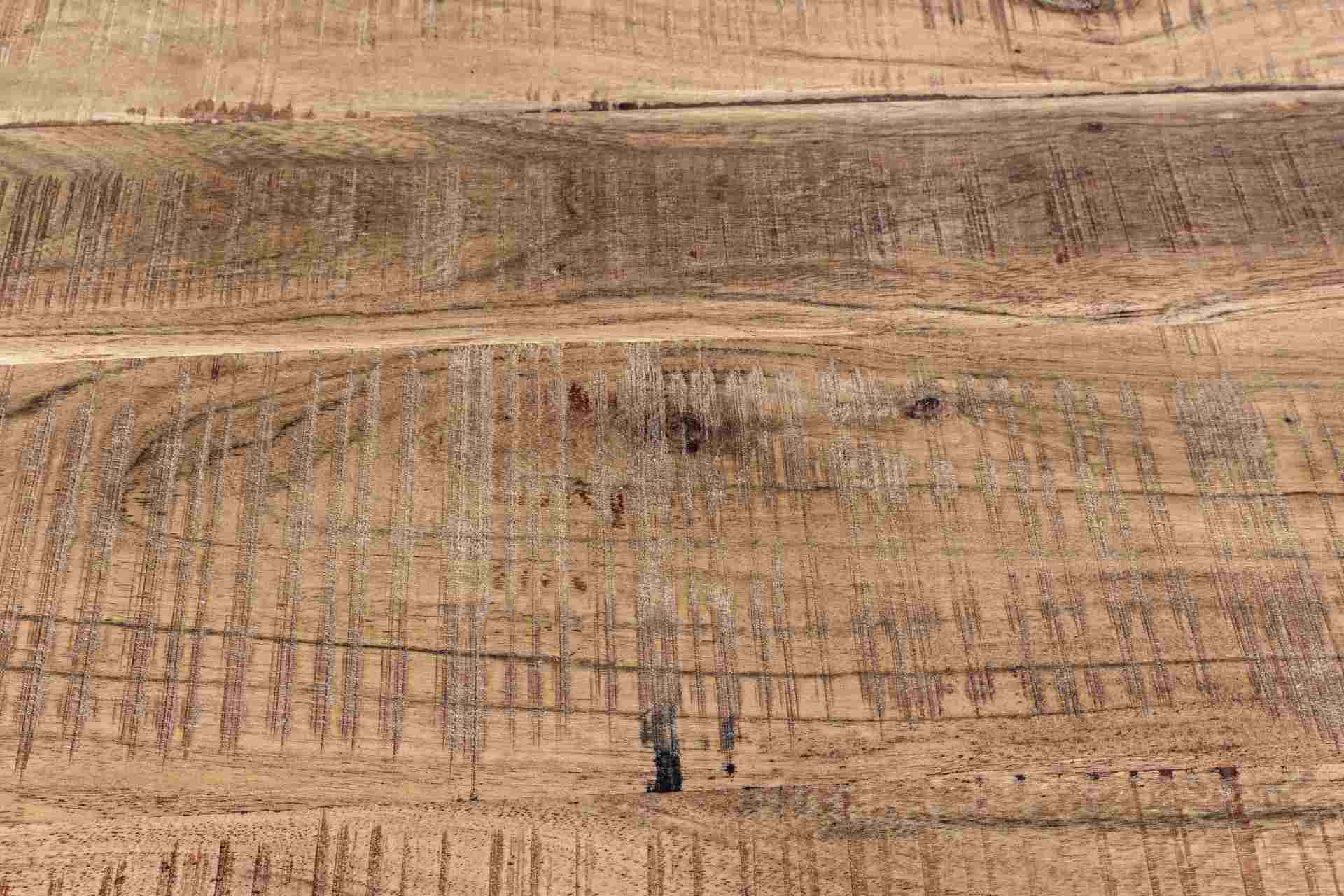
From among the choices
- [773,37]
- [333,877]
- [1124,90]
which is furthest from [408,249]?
[1124,90]

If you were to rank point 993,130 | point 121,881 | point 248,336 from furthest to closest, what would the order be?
point 993,130 → point 248,336 → point 121,881

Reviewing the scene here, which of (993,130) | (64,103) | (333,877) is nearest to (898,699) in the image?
(333,877)

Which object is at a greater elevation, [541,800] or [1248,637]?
[1248,637]

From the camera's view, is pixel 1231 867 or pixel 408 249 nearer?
pixel 1231 867

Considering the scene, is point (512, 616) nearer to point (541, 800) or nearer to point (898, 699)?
point (541, 800)

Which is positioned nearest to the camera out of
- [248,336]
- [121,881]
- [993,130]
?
[121,881]

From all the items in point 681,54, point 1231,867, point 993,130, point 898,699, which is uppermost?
point 681,54

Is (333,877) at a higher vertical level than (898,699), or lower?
lower

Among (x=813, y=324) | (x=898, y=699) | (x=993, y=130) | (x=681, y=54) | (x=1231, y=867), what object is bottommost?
(x=1231, y=867)

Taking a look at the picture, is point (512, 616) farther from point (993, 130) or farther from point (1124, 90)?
point (1124, 90)
